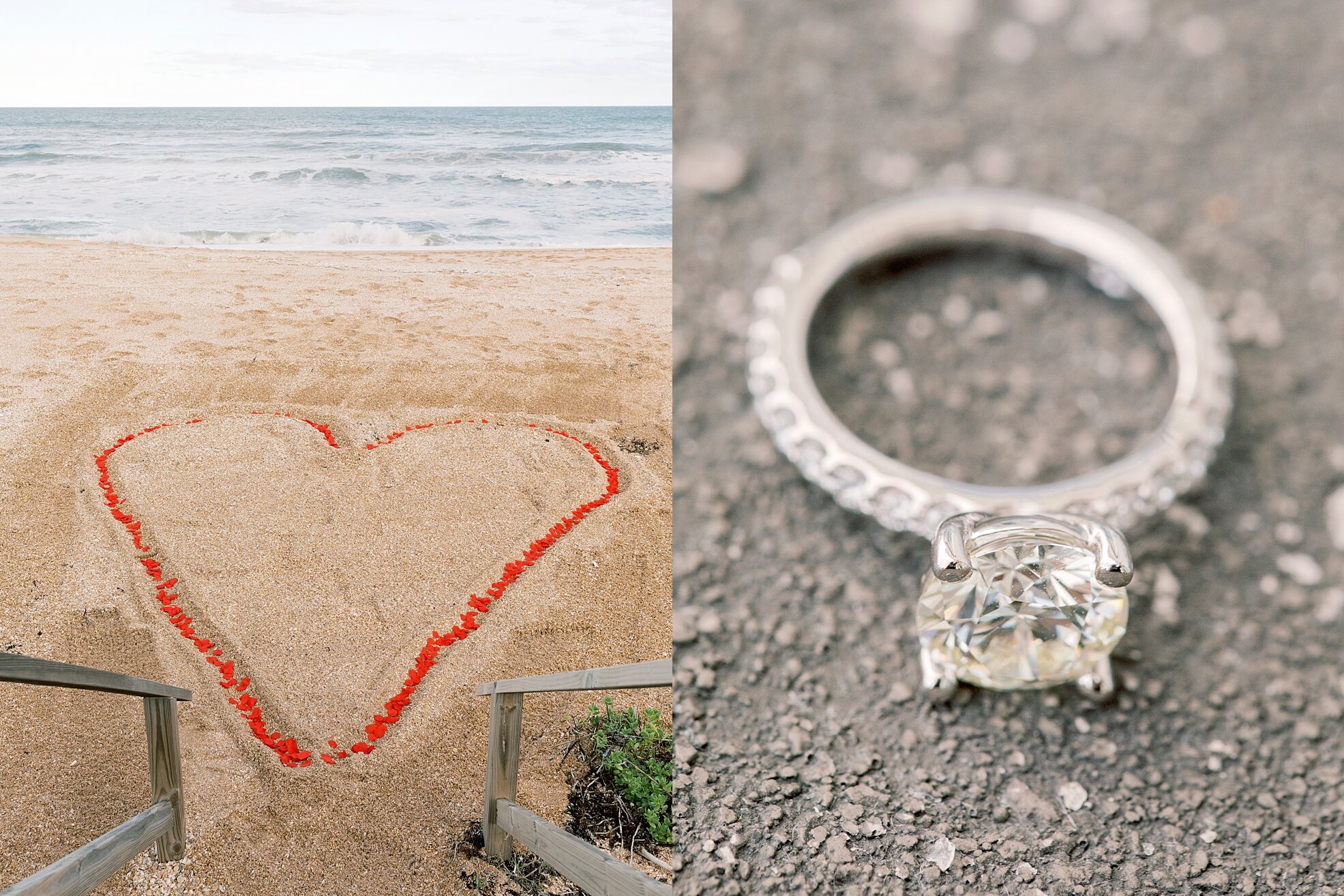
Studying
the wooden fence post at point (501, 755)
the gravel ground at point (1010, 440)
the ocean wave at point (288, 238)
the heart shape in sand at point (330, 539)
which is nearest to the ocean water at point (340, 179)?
the ocean wave at point (288, 238)

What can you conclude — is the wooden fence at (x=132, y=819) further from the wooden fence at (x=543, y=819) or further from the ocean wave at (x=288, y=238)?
the ocean wave at (x=288, y=238)

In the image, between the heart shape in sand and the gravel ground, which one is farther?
the heart shape in sand

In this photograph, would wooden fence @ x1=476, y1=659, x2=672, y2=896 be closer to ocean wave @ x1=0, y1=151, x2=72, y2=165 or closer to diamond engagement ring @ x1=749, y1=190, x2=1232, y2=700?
diamond engagement ring @ x1=749, y1=190, x2=1232, y2=700

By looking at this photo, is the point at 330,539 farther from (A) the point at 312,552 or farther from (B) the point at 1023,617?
(B) the point at 1023,617

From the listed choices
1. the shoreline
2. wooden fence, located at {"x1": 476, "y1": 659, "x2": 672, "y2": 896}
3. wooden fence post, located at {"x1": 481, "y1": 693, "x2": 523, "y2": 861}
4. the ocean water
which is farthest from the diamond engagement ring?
the shoreline

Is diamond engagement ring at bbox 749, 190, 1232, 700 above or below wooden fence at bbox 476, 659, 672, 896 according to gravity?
above

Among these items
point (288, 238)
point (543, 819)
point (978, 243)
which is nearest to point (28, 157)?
point (288, 238)
